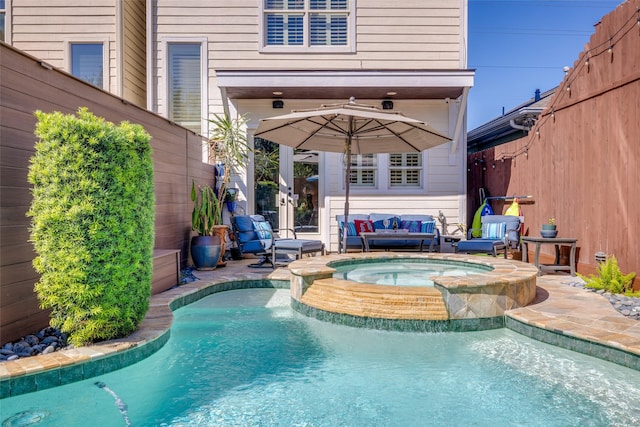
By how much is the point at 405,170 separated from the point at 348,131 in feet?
9.96

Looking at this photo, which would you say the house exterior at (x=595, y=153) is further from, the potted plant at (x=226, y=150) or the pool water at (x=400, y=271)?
the potted plant at (x=226, y=150)

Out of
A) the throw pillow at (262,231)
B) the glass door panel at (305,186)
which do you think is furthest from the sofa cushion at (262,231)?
the glass door panel at (305,186)

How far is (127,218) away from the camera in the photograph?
3.15 m

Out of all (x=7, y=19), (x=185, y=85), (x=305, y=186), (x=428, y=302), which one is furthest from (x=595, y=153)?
(x=7, y=19)

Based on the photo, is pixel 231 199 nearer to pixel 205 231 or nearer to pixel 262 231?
pixel 262 231

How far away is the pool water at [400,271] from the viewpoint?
5.02 meters

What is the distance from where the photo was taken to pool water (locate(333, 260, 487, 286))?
5.02 meters

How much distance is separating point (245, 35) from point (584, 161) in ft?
22.4

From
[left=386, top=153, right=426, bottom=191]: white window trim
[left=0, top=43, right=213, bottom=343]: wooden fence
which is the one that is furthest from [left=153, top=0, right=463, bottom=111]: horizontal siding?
[left=0, top=43, right=213, bottom=343]: wooden fence

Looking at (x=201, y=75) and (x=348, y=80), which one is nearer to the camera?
Result: (x=348, y=80)

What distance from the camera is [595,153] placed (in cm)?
570

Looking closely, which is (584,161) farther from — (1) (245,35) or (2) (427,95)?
(1) (245,35)

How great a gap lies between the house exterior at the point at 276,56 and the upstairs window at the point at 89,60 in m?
0.02

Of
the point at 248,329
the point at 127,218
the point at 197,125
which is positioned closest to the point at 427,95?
the point at 197,125
